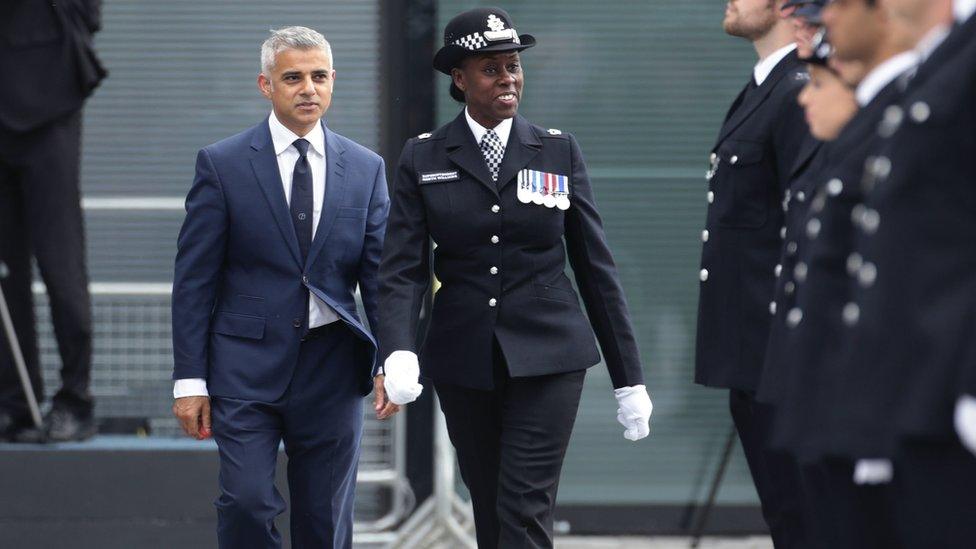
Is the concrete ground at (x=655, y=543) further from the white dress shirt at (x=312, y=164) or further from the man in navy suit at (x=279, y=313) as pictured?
the white dress shirt at (x=312, y=164)

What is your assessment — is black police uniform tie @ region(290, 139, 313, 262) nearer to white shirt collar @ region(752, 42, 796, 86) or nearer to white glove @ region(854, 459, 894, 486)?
white shirt collar @ region(752, 42, 796, 86)

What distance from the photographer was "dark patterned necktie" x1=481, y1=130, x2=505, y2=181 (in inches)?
192

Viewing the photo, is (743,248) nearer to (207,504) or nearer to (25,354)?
(207,504)

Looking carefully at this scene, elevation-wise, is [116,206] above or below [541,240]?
below

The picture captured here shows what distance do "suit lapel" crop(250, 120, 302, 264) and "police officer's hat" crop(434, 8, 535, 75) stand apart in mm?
608

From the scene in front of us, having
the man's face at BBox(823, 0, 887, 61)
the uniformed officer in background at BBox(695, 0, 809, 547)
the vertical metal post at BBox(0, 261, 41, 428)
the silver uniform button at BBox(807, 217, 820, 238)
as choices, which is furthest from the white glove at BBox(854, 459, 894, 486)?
the vertical metal post at BBox(0, 261, 41, 428)

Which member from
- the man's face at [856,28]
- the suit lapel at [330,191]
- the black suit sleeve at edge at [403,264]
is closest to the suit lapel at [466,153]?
the black suit sleeve at edge at [403,264]

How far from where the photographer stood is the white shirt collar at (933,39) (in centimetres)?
281

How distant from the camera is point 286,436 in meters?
5.03

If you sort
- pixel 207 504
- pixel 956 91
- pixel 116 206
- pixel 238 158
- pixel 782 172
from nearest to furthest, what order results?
pixel 956 91, pixel 782 172, pixel 238 158, pixel 207 504, pixel 116 206

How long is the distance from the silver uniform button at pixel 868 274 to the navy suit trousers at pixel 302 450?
248 cm

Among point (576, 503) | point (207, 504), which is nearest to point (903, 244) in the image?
point (207, 504)

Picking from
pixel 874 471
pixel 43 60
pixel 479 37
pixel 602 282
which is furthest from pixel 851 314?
pixel 43 60

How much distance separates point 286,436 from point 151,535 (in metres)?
1.29
